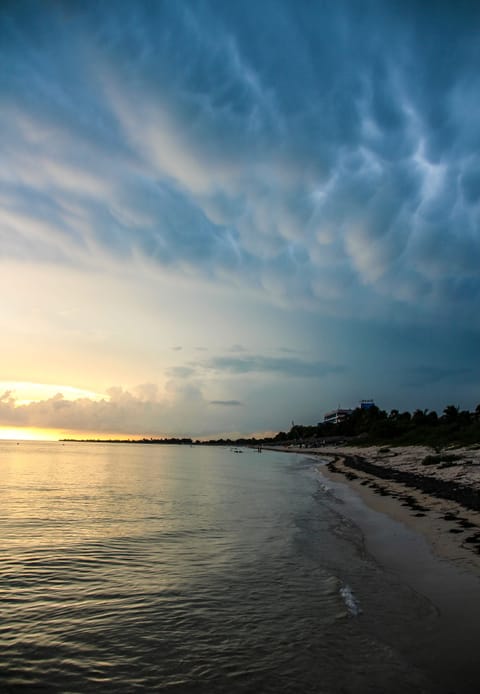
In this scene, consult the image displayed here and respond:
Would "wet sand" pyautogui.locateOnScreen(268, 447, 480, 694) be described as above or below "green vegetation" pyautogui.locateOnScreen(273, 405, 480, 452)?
below

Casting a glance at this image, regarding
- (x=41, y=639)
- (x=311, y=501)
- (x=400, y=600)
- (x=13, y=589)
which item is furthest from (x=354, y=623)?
(x=311, y=501)

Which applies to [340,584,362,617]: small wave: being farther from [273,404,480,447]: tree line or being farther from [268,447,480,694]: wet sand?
[273,404,480,447]: tree line

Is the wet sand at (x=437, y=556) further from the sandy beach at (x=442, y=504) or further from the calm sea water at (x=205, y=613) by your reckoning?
the calm sea water at (x=205, y=613)

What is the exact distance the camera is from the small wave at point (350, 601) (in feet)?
30.5

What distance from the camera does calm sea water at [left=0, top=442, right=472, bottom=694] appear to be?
6715mm

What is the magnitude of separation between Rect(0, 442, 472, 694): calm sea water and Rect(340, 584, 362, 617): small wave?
0.02 m

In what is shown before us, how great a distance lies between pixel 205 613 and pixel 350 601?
3155 millimetres

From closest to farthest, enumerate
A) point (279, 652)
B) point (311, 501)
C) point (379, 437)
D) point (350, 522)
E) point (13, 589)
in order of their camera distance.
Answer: point (279, 652) < point (13, 589) < point (350, 522) < point (311, 501) < point (379, 437)

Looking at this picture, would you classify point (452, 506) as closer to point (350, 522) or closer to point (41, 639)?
point (350, 522)

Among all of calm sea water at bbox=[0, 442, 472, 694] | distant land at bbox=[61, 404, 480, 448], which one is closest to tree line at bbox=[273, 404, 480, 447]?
distant land at bbox=[61, 404, 480, 448]

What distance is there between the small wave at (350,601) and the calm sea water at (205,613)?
0.08 ft

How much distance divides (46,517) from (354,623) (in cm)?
1788

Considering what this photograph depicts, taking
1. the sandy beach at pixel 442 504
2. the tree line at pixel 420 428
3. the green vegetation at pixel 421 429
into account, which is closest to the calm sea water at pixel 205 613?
the sandy beach at pixel 442 504

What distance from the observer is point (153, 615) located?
9227mm
